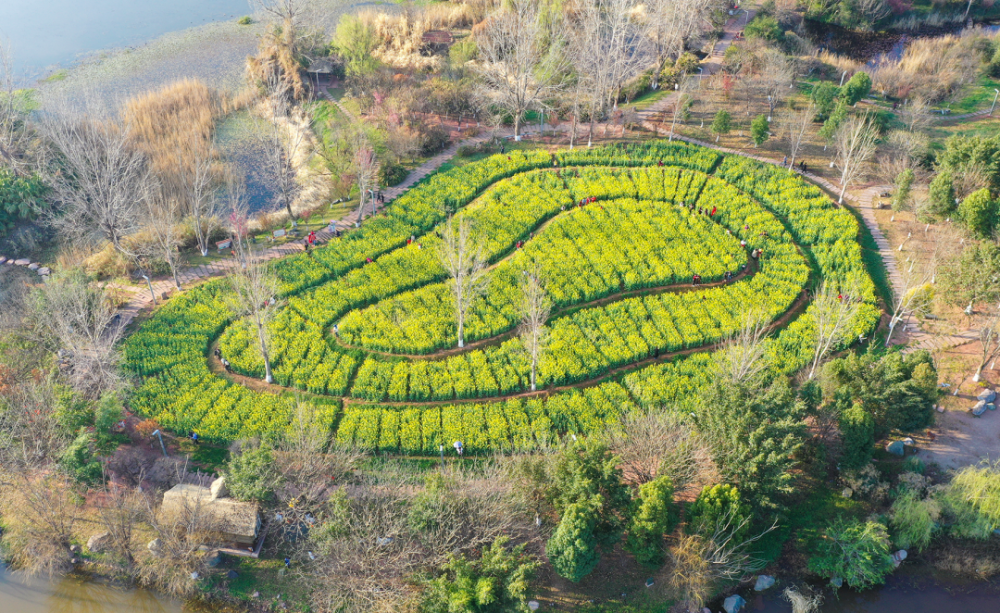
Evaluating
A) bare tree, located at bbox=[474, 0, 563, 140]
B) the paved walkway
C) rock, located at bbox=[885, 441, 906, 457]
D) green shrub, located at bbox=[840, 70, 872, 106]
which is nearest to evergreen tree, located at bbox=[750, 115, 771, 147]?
green shrub, located at bbox=[840, 70, 872, 106]

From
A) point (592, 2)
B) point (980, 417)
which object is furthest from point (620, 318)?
point (592, 2)

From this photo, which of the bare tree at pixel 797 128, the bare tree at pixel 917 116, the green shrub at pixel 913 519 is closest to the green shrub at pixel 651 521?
the green shrub at pixel 913 519

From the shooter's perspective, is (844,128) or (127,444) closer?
(127,444)

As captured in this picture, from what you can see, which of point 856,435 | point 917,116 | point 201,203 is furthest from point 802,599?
point 917,116

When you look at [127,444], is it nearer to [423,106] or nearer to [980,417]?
[423,106]

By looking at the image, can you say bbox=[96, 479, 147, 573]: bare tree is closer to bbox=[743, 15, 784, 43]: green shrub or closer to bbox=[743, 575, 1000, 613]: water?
bbox=[743, 575, 1000, 613]: water

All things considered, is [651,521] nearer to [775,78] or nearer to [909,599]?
[909,599]

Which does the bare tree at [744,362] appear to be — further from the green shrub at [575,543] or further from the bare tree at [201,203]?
the bare tree at [201,203]
